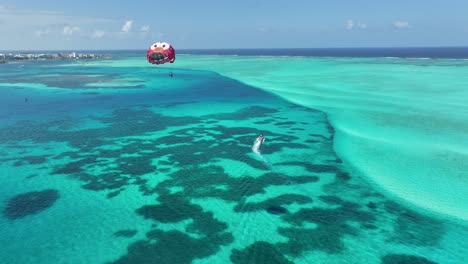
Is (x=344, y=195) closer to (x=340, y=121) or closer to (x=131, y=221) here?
(x=131, y=221)

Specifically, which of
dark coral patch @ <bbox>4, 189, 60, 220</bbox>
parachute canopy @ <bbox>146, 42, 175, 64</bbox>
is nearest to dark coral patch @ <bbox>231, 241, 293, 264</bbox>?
dark coral patch @ <bbox>4, 189, 60, 220</bbox>

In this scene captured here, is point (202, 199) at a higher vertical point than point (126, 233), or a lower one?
higher

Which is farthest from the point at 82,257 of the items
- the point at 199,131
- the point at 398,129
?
the point at 398,129

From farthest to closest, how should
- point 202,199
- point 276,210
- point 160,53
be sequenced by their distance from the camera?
point 160,53 → point 202,199 → point 276,210

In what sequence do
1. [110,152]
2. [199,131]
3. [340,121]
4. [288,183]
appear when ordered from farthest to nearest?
[340,121], [199,131], [110,152], [288,183]

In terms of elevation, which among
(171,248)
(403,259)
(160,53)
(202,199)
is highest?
(160,53)

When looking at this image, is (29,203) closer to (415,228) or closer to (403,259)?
(403,259)

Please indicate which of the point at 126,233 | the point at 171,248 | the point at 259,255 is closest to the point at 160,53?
the point at 126,233
